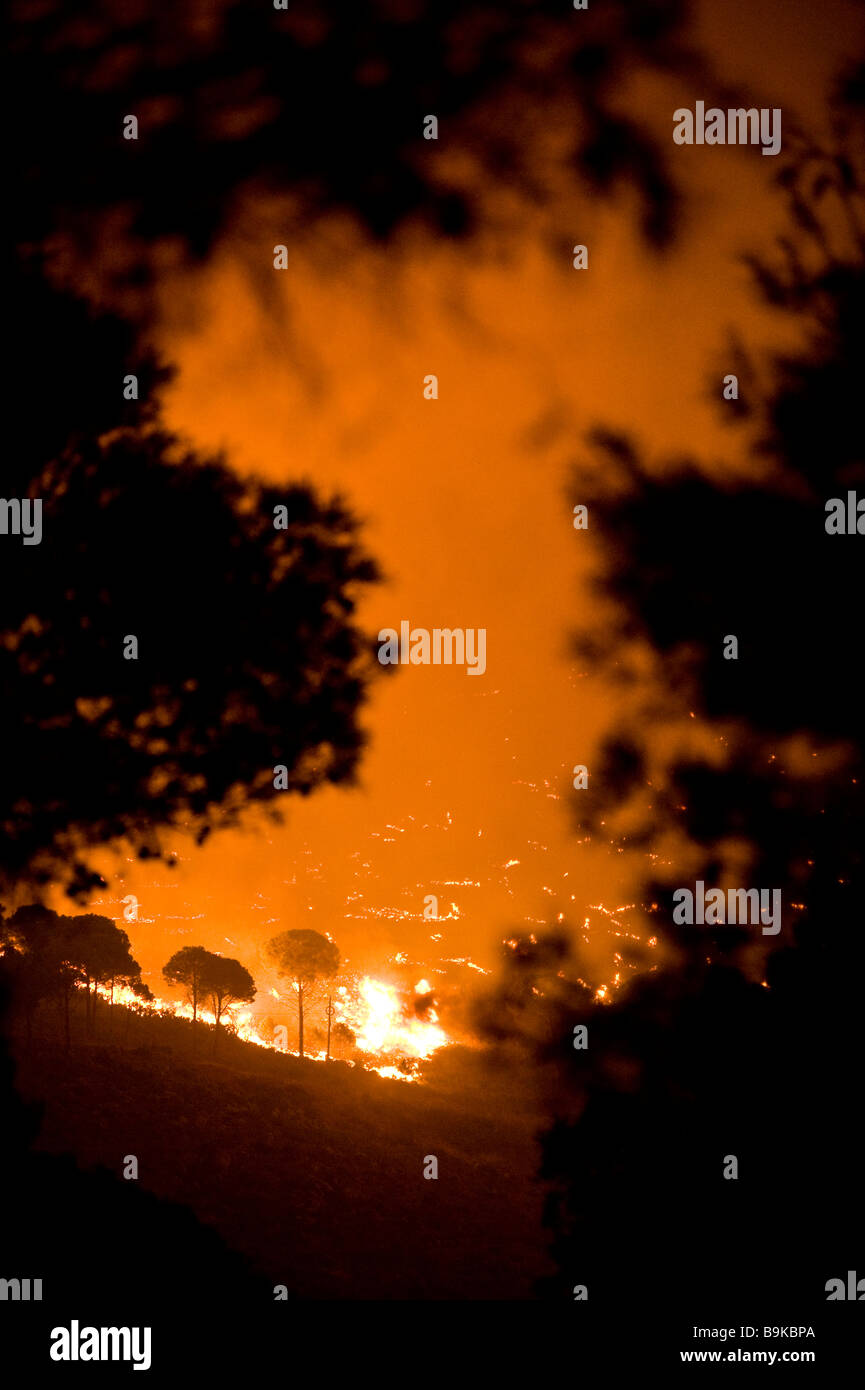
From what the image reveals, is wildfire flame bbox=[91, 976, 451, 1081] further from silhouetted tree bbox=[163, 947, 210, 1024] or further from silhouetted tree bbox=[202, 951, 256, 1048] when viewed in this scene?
silhouetted tree bbox=[163, 947, 210, 1024]

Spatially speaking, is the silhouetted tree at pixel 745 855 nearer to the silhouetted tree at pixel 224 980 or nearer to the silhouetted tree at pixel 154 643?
the silhouetted tree at pixel 154 643

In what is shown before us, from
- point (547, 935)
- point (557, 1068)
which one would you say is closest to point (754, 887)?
point (547, 935)

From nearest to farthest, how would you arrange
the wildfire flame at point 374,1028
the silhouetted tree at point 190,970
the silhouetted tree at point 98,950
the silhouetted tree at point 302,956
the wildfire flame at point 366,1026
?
the silhouetted tree at point 98,950, the silhouetted tree at point 302,956, the silhouetted tree at point 190,970, the wildfire flame at point 366,1026, the wildfire flame at point 374,1028

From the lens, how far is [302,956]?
32281mm

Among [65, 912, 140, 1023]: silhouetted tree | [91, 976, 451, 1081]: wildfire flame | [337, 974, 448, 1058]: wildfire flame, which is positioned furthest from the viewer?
[337, 974, 448, 1058]: wildfire flame

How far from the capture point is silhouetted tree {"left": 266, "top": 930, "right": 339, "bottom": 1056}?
106 feet

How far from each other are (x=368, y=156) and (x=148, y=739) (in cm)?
338

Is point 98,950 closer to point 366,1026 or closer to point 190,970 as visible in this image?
point 190,970

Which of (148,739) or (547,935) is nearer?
(148,739)

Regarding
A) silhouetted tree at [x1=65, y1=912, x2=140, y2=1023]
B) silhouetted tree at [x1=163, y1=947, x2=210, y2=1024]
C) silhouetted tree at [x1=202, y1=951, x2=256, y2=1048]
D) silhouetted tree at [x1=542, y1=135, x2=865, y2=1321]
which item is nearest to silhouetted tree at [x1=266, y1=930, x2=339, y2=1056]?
silhouetted tree at [x1=202, y1=951, x2=256, y2=1048]

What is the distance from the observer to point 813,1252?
4.47 metres

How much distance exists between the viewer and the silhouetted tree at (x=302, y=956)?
32.2 metres

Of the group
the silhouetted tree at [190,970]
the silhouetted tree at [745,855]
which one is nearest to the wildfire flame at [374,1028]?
the silhouetted tree at [190,970]

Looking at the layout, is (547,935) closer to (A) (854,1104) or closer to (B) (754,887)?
(B) (754,887)
